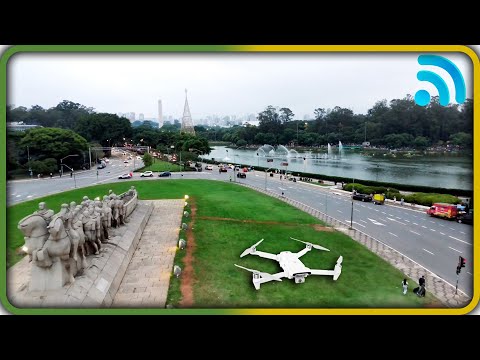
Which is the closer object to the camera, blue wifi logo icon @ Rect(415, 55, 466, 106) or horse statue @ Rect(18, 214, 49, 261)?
blue wifi logo icon @ Rect(415, 55, 466, 106)

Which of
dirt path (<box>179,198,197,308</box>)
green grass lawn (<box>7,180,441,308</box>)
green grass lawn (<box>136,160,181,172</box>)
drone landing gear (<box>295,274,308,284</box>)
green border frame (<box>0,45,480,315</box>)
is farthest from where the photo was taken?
green grass lawn (<box>136,160,181,172</box>)

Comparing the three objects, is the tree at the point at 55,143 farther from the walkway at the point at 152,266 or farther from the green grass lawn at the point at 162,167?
the walkway at the point at 152,266

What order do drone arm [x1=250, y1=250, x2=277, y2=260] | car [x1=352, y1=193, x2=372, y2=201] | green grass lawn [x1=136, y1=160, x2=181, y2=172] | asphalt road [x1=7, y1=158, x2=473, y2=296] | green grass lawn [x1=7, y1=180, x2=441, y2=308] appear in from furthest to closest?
green grass lawn [x1=136, y1=160, x2=181, y2=172] < car [x1=352, y1=193, x2=372, y2=201] < asphalt road [x1=7, y1=158, x2=473, y2=296] < drone arm [x1=250, y1=250, x2=277, y2=260] < green grass lawn [x1=7, y1=180, x2=441, y2=308]

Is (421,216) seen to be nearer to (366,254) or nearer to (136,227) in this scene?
(366,254)

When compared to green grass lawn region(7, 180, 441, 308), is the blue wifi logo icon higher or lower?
higher

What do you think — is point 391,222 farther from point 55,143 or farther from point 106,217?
point 55,143

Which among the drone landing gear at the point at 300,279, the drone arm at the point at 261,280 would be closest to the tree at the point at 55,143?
the drone arm at the point at 261,280

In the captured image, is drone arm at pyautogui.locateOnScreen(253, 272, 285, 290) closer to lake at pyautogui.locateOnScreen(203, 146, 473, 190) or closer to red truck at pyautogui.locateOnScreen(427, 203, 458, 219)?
red truck at pyautogui.locateOnScreen(427, 203, 458, 219)

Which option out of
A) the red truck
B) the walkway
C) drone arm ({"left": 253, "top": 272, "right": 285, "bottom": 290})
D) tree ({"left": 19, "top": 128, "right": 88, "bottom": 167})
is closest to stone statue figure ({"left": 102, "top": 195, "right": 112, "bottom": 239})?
the walkway

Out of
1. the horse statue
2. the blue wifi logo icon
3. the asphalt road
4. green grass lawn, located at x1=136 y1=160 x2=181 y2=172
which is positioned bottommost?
Answer: the asphalt road
